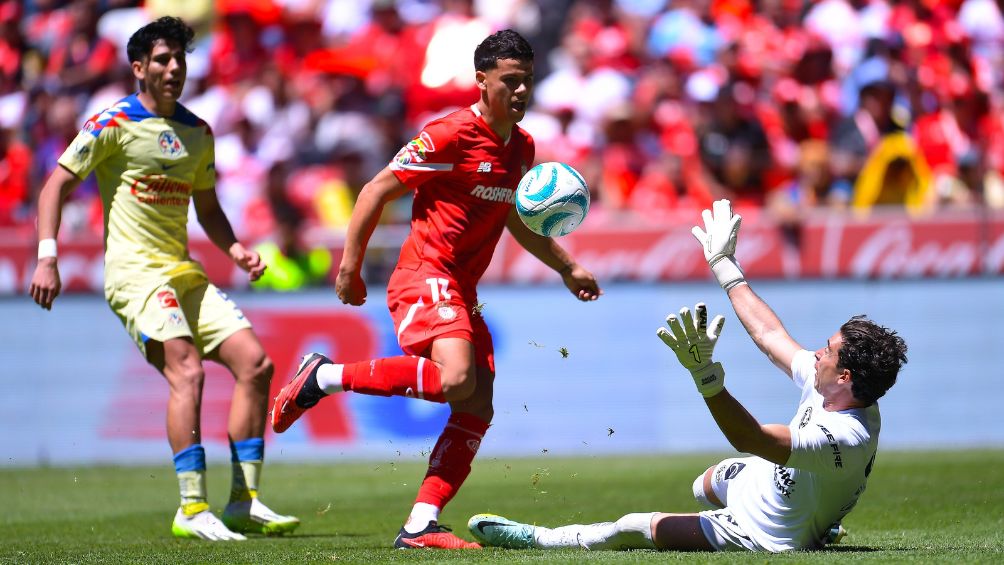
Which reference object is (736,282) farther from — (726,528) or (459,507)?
(459,507)

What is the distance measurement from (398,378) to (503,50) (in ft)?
5.50

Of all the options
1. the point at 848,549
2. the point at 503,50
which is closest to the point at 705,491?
the point at 848,549

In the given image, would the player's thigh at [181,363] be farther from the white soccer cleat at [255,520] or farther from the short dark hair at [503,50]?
the short dark hair at [503,50]

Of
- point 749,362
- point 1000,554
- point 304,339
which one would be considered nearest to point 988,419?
point 749,362

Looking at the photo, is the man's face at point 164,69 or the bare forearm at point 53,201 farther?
the man's face at point 164,69

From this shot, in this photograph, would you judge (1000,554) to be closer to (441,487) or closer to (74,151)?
(441,487)

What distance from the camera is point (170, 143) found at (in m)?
7.34

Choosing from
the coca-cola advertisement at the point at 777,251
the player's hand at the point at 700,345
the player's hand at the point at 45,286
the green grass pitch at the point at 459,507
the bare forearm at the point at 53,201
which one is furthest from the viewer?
the coca-cola advertisement at the point at 777,251

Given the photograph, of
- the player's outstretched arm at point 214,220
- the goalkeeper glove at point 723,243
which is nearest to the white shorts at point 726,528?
the goalkeeper glove at point 723,243

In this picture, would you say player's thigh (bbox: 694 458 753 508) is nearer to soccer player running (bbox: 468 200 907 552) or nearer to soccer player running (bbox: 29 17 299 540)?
soccer player running (bbox: 468 200 907 552)

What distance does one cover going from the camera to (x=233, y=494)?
24.0 ft

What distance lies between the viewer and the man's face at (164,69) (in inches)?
283

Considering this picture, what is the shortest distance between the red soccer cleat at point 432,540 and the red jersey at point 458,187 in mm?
1245

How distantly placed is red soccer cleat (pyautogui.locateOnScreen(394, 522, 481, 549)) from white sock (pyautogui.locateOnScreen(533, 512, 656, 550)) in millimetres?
342
